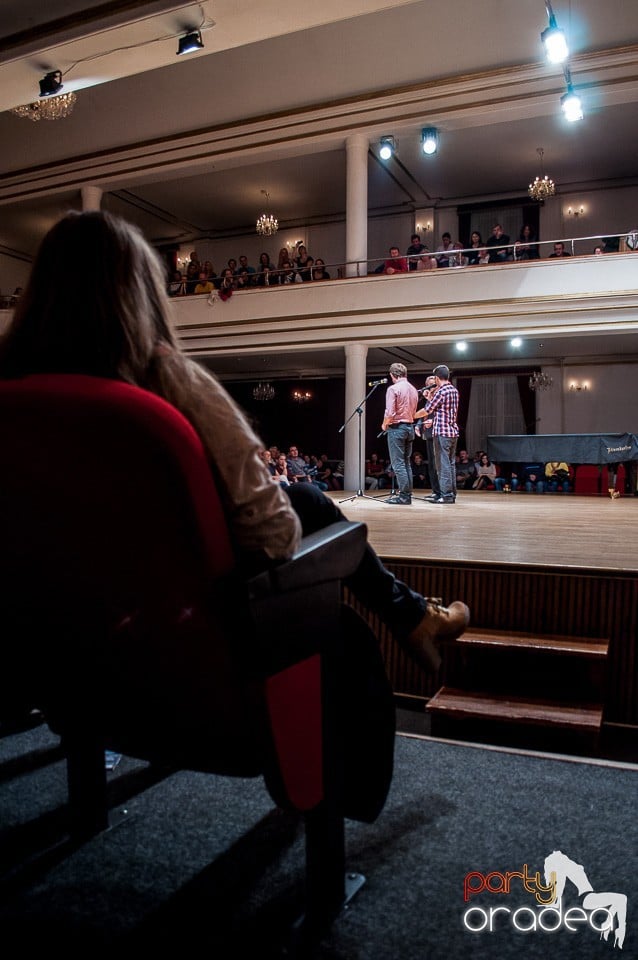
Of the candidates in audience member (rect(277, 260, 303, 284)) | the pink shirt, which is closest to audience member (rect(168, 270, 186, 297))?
audience member (rect(277, 260, 303, 284))

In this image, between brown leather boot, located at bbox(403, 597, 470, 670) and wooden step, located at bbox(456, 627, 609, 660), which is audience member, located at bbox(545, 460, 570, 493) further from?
brown leather boot, located at bbox(403, 597, 470, 670)

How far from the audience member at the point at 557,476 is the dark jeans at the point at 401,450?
3708mm

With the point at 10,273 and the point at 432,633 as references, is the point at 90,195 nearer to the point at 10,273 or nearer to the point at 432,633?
the point at 10,273

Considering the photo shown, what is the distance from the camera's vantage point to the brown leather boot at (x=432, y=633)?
1430mm

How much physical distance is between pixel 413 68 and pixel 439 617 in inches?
367

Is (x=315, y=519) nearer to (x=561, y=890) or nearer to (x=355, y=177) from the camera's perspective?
(x=561, y=890)

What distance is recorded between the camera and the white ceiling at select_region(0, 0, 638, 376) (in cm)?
544

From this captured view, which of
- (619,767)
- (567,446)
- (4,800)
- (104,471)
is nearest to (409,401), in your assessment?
(567,446)

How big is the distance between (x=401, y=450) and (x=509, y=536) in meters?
3.05

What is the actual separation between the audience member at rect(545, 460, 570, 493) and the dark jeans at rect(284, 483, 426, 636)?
8.49 metres

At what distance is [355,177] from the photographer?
9539 millimetres

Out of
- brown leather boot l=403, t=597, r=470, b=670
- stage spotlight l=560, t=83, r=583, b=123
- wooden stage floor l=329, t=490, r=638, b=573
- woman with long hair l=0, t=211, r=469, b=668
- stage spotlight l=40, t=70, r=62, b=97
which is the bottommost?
wooden stage floor l=329, t=490, r=638, b=573

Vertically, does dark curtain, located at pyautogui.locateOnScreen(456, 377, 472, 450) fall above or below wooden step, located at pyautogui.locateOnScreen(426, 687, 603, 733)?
above

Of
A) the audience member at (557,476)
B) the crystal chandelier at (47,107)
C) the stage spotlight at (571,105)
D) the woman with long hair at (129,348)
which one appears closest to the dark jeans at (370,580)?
the woman with long hair at (129,348)
